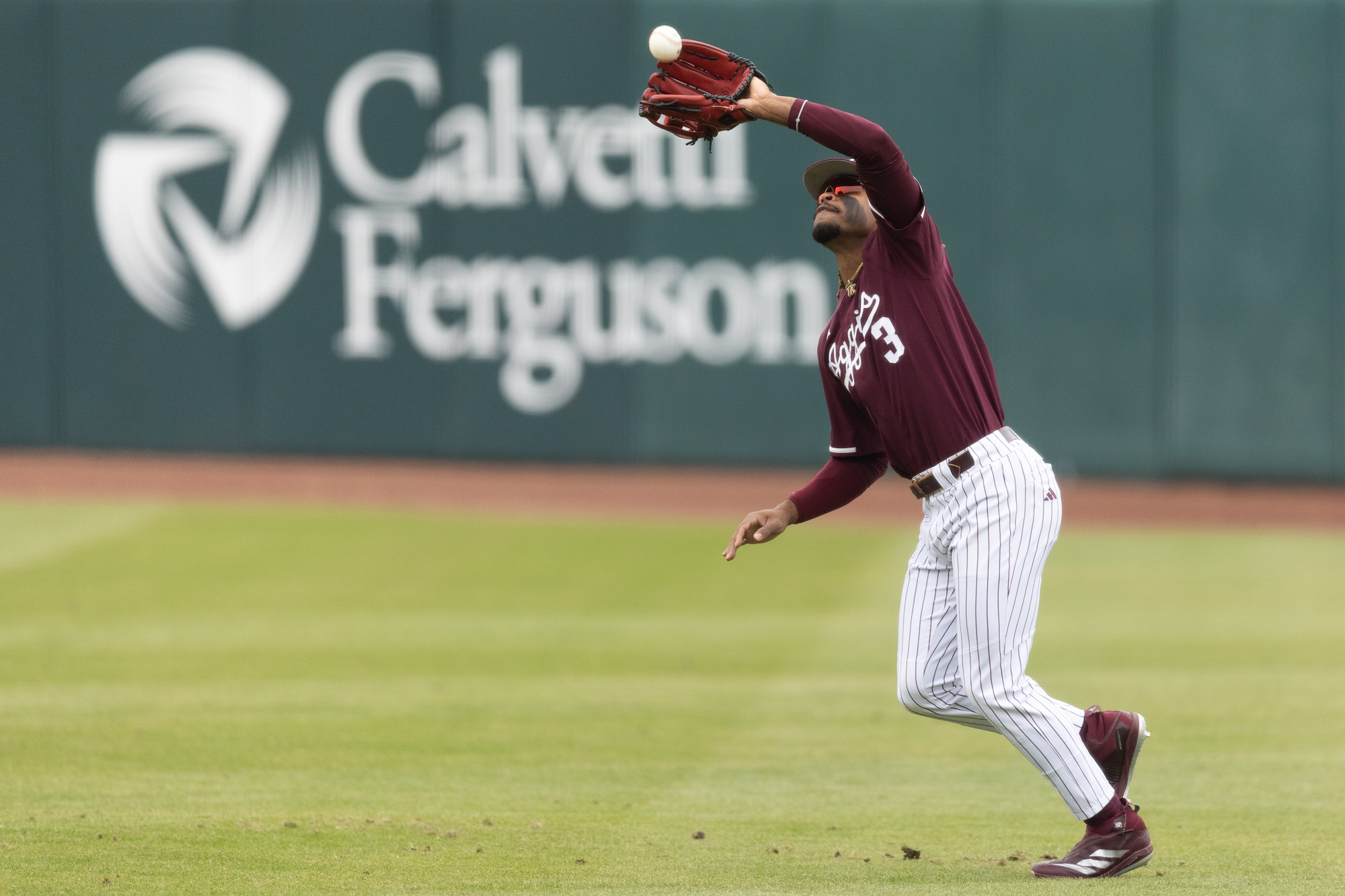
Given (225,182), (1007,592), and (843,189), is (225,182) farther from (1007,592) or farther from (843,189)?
(1007,592)

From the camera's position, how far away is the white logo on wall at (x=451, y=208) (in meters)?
15.6

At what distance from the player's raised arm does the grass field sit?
176 cm

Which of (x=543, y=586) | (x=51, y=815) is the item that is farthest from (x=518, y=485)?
(x=51, y=815)

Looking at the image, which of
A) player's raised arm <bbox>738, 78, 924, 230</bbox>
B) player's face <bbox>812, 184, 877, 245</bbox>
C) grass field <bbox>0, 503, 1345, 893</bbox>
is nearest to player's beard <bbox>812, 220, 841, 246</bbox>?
player's face <bbox>812, 184, 877, 245</bbox>

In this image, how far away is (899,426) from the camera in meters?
4.38

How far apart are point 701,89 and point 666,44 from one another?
157 mm

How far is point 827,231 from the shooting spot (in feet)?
14.5

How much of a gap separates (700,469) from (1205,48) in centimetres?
613

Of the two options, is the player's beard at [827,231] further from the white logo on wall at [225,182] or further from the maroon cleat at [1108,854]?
the white logo on wall at [225,182]

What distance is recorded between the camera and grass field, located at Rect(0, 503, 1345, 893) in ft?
15.0

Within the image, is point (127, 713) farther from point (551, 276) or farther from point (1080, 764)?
point (551, 276)

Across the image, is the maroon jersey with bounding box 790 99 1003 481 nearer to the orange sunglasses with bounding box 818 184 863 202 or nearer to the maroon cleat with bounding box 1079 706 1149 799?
the orange sunglasses with bounding box 818 184 863 202

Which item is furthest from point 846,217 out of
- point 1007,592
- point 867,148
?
point 1007,592

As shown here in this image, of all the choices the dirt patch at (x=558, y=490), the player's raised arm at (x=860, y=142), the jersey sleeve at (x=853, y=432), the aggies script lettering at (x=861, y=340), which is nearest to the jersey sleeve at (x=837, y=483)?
the jersey sleeve at (x=853, y=432)
